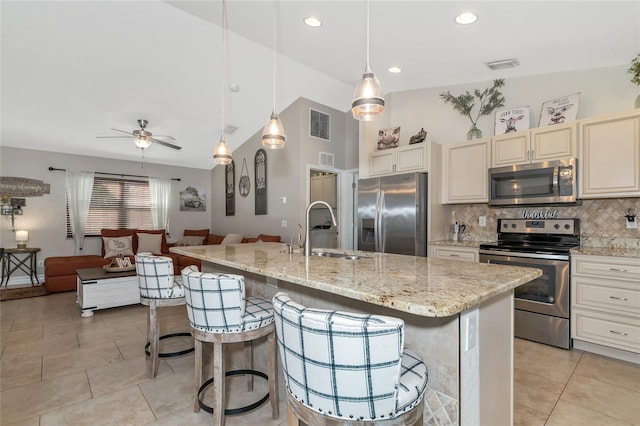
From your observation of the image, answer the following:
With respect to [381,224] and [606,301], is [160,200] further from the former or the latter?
[606,301]

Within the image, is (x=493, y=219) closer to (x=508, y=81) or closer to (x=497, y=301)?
(x=508, y=81)

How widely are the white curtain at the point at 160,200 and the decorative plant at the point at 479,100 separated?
5.69 m

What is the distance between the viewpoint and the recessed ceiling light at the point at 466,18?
7.95 ft

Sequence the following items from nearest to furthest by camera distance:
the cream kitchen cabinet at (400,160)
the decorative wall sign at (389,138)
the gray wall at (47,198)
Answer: the cream kitchen cabinet at (400,160), the decorative wall sign at (389,138), the gray wall at (47,198)

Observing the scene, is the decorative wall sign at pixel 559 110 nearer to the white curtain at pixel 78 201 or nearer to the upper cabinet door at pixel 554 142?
the upper cabinet door at pixel 554 142

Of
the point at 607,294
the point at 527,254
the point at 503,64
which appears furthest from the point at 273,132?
the point at 607,294

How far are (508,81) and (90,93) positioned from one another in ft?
17.1

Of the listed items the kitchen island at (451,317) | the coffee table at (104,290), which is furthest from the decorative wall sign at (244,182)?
the kitchen island at (451,317)

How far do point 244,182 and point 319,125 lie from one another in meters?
1.98

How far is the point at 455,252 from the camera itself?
11.5 feet

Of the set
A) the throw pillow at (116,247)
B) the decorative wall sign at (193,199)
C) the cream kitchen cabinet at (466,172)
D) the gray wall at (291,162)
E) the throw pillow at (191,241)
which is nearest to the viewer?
the cream kitchen cabinet at (466,172)

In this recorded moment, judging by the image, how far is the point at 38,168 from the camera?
5531mm

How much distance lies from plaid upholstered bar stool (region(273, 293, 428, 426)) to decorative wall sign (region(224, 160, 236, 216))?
587 centimetres

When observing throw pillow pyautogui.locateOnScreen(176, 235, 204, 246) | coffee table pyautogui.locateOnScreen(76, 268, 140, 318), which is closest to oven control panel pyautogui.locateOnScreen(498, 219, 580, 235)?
coffee table pyautogui.locateOnScreen(76, 268, 140, 318)
